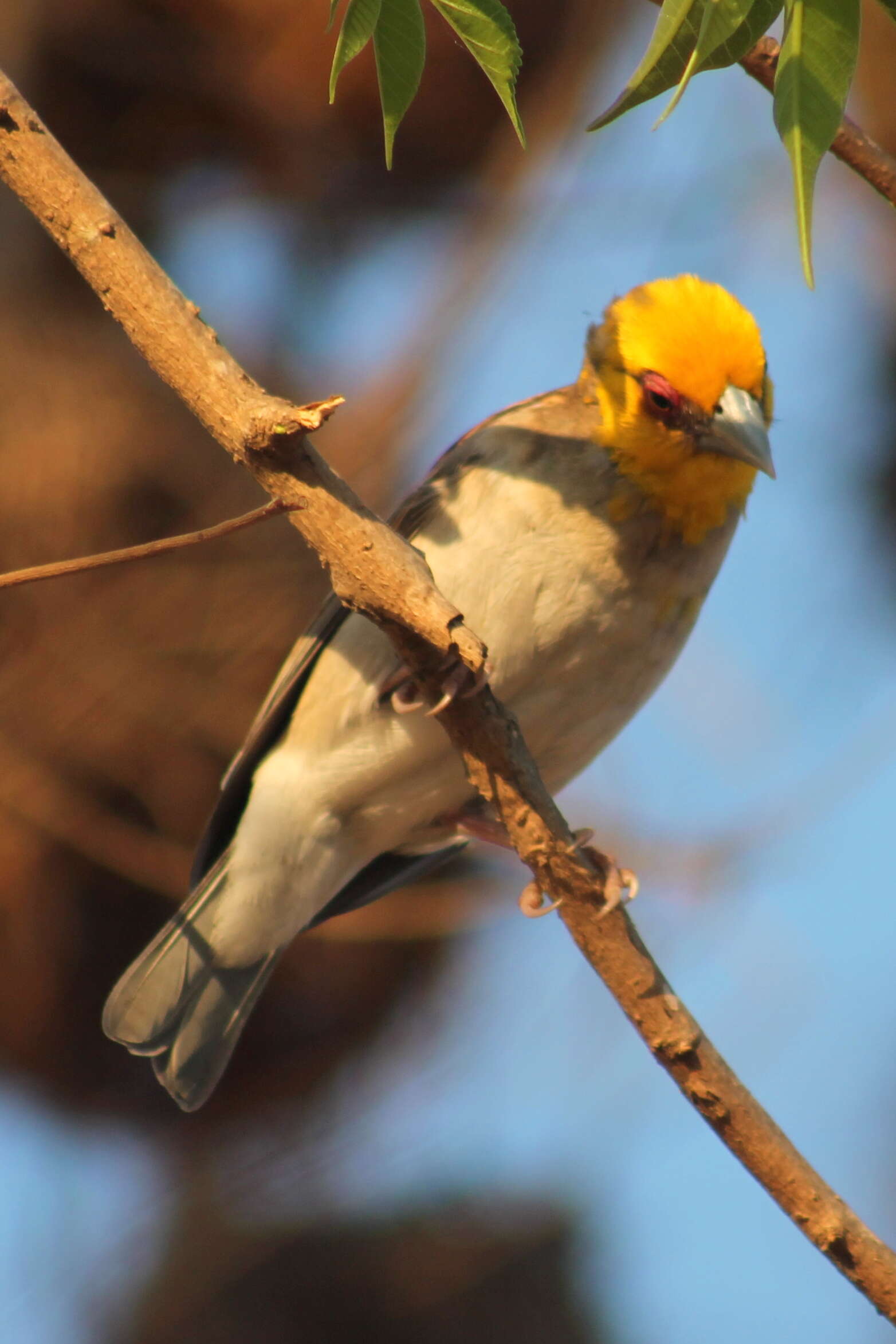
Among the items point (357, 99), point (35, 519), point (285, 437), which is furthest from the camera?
point (357, 99)

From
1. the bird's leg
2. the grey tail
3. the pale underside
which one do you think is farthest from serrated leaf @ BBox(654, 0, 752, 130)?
the grey tail

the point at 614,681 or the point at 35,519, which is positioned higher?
the point at 35,519

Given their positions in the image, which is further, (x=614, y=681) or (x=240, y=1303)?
(x=240, y=1303)

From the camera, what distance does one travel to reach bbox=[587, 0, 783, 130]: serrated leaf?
1.23 meters

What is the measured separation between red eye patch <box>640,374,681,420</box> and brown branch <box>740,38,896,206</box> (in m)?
1.01

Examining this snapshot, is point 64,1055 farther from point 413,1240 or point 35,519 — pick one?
point 35,519

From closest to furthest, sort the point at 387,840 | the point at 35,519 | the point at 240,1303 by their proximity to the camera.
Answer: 1. the point at 387,840
2. the point at 35,519
3. the point at 240,1303

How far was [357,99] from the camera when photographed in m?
5.24

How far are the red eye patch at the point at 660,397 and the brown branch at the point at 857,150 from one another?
101cm

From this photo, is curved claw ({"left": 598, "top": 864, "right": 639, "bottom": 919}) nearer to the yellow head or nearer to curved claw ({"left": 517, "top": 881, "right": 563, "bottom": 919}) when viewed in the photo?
curved claw ({"left": 517, "top": 881, "right": 563, "bottom": 919})

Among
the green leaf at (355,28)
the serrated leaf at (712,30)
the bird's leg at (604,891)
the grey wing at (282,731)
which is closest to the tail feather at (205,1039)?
the grey wing at (282,731)

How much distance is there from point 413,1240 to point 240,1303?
30.4 inches

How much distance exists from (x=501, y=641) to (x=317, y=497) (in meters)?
1.13

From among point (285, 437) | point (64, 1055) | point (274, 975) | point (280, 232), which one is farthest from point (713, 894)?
point (285, 437)
